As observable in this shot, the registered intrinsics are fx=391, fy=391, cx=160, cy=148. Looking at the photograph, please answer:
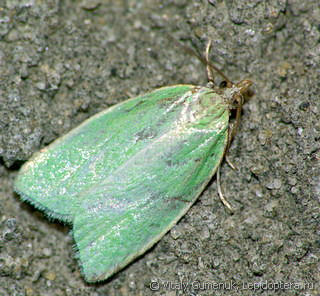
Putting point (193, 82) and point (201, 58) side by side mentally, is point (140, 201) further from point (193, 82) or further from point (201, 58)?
point (201, 58)

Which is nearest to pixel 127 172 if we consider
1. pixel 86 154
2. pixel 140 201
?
pixel 140 201

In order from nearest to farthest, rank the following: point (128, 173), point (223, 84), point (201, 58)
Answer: point (128, 173) → point (223, 84) → point (201, 58)

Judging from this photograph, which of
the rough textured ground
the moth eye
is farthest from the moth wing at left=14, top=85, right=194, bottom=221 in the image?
the moth eye

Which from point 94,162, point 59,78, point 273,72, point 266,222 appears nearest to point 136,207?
point 94,162

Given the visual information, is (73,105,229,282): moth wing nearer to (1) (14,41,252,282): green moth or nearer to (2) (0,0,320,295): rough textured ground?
(1) (14,41,252,282): green moth

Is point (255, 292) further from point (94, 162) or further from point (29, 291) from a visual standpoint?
point (29, 291)

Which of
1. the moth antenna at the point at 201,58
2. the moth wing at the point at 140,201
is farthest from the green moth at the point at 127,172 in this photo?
the moth antenna at the point at 201,58

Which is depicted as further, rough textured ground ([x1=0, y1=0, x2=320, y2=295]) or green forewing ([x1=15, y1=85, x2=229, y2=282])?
rough textured ground ([x1=0, y1=0, x2=320, y2=295])
